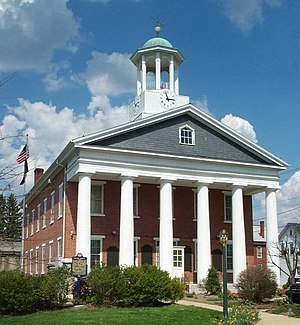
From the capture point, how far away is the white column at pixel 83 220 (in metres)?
31.3

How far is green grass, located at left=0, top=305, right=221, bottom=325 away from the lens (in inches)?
702

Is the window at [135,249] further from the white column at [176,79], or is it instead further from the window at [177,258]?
the white column at [176,79]

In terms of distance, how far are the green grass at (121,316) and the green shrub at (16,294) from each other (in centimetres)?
72

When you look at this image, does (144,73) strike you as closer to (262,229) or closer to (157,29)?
(157,29)

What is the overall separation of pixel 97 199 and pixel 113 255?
3.78m

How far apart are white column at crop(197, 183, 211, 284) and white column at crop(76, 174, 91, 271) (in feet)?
23.4

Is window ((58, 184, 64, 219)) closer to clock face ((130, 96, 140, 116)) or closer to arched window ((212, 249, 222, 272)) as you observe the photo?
clock face ((130, 96, 140, 116))

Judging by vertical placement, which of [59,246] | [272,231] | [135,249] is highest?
[272,231]

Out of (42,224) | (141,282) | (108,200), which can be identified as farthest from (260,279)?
(42,224)

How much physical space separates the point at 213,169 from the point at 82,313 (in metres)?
17.7

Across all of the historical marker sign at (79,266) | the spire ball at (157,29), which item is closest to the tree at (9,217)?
the historical marker sign at (79,266)

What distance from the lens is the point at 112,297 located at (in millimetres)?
22609

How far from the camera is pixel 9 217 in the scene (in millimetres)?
7770

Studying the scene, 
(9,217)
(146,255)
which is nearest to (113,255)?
(146,255)
